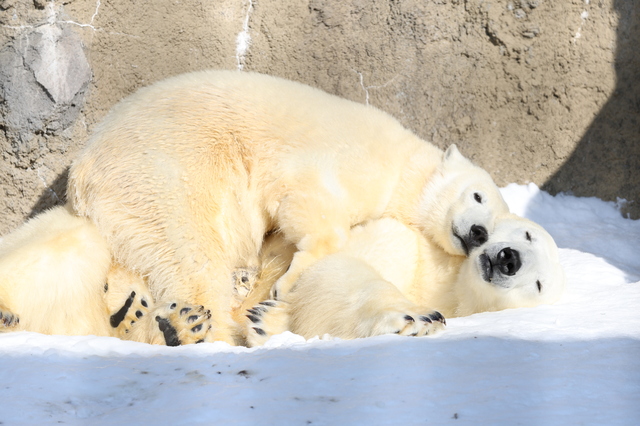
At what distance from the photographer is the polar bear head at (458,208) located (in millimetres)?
3373

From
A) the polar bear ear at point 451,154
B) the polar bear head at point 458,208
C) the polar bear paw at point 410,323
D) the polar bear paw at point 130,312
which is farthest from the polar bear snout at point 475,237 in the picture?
the polar bear paw at point 130,312

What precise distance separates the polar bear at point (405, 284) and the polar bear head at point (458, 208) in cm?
7

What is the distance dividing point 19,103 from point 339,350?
2.88 metres

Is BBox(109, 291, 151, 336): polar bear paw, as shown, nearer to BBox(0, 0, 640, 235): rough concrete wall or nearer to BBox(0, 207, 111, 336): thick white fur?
BBox(0, 207, 111, 336): thick white fur

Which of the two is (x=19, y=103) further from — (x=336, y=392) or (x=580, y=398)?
(x=580, y=398)

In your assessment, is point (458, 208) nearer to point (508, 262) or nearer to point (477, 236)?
point (477, 236)

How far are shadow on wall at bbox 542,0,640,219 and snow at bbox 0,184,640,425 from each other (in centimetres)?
205

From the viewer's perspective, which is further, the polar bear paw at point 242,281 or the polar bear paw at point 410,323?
the polar bear paw at point 242,281

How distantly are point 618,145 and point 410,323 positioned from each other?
279cm

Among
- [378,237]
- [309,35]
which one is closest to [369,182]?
[378,237]

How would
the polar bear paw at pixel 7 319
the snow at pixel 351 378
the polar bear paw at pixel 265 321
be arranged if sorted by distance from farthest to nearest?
the polar bear paw at pixel 265 321
the polar bear paw at pixel 7 319
the snow at pixel 351 378

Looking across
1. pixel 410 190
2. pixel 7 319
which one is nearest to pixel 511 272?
pixel 410 190

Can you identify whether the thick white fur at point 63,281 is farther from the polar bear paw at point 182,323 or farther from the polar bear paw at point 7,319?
the polar bear paw at point 182,323

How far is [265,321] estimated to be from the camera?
308 cm
